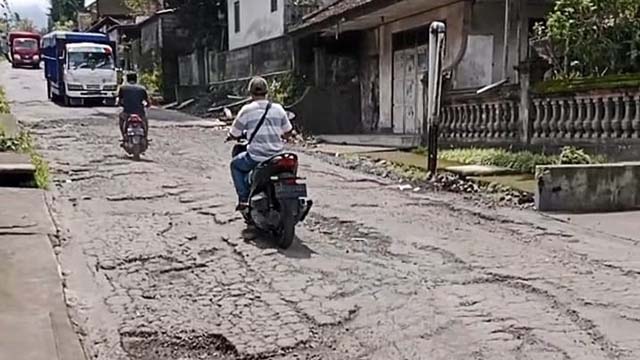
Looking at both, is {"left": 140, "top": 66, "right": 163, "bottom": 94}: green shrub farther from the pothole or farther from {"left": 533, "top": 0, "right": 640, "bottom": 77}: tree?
the pothole

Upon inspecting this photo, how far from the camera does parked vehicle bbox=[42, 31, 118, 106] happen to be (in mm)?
30375

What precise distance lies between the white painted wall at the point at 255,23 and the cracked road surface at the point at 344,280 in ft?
56.4

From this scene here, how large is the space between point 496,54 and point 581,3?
4.46m

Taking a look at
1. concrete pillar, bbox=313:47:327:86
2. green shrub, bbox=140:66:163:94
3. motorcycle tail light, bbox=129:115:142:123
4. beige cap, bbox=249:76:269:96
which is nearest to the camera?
beige cap, bbox=249:76:269:96

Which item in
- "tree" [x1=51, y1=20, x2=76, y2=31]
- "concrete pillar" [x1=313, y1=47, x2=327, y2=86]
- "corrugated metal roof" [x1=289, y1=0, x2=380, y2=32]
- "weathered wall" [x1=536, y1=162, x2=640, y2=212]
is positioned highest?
"tree" [x1=51, y1=20, x2=76, y2=31]

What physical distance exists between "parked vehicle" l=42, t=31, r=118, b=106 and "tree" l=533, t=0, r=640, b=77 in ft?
68.8

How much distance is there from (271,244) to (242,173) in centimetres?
97

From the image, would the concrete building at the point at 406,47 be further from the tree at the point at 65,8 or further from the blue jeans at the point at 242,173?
the tree at the point at 65,8

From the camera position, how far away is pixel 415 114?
20891 mm

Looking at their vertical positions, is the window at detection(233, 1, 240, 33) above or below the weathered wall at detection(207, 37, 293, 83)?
above

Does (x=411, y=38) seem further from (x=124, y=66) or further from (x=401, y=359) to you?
(x=124, y=66)

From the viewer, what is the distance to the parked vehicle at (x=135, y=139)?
15.2 m

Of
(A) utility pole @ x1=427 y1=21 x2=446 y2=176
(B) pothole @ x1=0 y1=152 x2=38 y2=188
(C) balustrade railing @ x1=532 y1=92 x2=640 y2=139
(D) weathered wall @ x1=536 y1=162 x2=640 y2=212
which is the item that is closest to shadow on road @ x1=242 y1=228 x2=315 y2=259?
(D) weathered wall @ x1=536 y1=162 x2=640 y2=212

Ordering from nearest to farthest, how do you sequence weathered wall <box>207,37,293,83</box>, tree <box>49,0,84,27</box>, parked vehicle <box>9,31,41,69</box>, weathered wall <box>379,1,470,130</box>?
1. weathered wall <box>379,1,470,130</box>
2. weathered wall <box>207,37,293,83</box>
3. parked vehicle <box>9,31,41,69</box>
4. tree <box>49,0,84,27</box>
